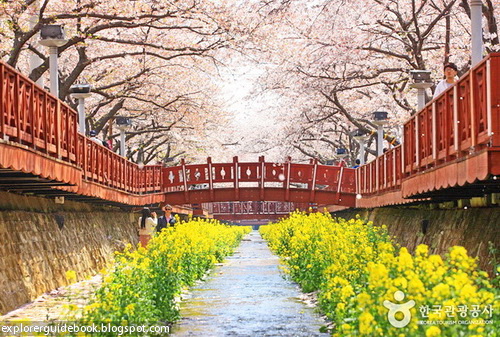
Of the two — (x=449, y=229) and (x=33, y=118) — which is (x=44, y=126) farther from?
(x=449, y=229)

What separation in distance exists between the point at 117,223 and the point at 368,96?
1424 cm

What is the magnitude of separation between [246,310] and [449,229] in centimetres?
514

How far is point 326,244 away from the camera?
18.7m

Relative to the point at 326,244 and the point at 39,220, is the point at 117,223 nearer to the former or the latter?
the point at 39,220

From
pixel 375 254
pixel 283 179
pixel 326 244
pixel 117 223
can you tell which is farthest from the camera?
pixel 283 179

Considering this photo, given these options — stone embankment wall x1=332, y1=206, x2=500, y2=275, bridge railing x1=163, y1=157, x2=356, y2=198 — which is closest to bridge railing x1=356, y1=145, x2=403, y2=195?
stone embankment wall x1=332, y1=206, x2=500, y2=275

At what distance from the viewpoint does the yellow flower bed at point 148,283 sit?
9961mm

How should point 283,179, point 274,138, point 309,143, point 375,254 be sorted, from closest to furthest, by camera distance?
point 375,254 < point 283,179 < point 309,143 < point 274,138

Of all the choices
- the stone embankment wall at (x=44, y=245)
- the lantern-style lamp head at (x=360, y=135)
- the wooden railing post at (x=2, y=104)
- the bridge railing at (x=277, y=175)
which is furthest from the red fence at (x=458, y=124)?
the bridge railing at (x=277, y=175)

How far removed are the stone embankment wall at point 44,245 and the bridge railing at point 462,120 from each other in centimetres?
790

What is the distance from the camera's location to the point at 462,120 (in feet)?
42.8

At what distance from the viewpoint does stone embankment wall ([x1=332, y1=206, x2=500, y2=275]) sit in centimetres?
1480

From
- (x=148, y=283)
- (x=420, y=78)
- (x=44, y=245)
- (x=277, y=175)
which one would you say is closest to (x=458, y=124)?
(x=148, y=283)

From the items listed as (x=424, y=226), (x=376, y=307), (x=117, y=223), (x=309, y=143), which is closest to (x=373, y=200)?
(x=424, y=226)
